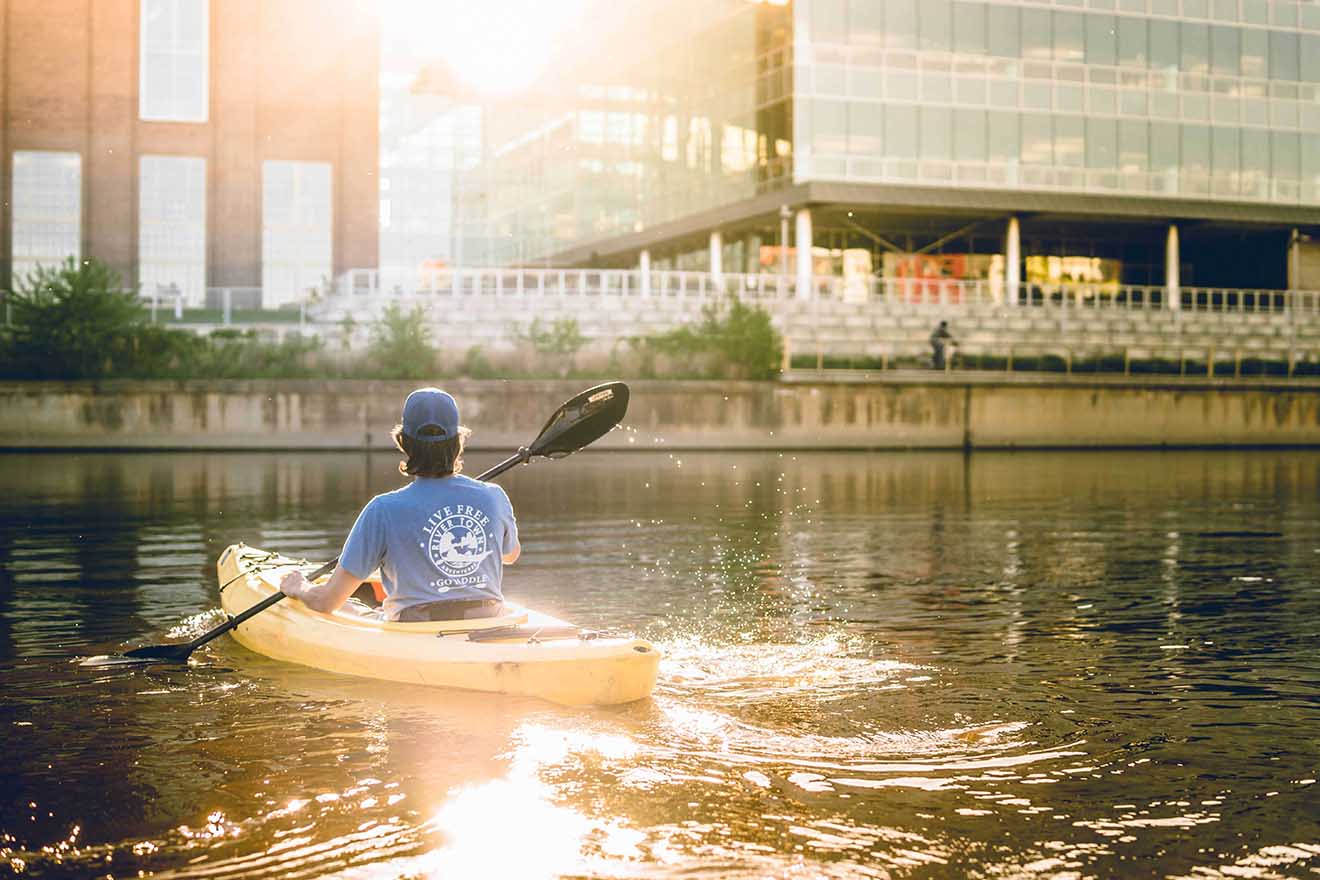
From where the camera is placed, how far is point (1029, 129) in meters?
49.6

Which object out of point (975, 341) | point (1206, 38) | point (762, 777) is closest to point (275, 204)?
point (975, 341)

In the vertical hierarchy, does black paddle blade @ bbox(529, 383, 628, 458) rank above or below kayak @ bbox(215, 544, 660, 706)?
above

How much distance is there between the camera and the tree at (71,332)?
35031mm

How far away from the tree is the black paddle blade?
29021mm

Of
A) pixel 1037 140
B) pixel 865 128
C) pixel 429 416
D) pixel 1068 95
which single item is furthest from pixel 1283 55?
pixel 429 416

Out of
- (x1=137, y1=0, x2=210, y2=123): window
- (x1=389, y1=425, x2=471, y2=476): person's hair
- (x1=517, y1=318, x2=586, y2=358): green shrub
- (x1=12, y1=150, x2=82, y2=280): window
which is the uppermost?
(x1=137, y1=0, x2=210, y2=123): window

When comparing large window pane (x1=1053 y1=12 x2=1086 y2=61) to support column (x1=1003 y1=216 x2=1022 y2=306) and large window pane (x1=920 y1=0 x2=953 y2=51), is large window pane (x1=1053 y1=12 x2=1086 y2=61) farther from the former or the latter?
support column (x1=1003 y1=216 x2=1022 y2=306)

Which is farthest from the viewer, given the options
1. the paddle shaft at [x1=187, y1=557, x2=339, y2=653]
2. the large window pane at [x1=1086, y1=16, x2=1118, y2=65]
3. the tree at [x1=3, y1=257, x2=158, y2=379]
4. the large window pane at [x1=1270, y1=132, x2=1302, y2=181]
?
the large window pane at [x1=1270, y1=132, x2=1302, y2=181]

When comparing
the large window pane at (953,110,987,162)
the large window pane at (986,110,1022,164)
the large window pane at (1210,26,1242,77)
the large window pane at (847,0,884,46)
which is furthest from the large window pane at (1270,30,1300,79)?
the large window pane at (847,0,884,46)

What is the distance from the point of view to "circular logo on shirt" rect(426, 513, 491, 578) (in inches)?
279

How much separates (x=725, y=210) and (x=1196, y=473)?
25675mm

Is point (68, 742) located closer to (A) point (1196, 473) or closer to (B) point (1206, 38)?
(A) point (1196, 473)

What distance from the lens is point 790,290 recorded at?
4759 centimetres

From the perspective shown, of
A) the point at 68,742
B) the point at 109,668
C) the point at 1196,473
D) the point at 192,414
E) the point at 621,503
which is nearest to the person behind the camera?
the point at 68,742
